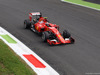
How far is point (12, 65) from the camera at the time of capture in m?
8.95

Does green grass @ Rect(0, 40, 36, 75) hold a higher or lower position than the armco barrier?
higher

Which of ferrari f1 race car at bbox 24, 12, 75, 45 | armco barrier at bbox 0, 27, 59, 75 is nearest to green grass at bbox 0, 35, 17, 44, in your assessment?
armco barrier at bbox 0, 27, 59, 75

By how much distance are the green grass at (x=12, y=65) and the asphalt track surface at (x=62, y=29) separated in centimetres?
151

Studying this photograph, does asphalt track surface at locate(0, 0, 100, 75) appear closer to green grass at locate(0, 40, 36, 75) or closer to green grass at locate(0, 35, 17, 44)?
green grass at locate(0, 35, 17, 44)

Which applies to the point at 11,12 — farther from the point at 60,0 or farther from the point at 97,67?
the point at 97,67

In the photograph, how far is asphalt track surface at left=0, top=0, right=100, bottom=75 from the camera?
1043cm

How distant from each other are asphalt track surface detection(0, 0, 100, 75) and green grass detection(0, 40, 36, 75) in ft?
4.96

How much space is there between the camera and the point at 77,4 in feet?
80.7

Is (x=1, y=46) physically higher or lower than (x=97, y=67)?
higher

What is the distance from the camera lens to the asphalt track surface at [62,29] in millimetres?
10430

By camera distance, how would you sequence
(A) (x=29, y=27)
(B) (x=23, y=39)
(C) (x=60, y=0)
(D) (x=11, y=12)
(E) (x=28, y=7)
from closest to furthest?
(B) (x=23, y=39) < (A) (x=29, y=27) < (D) (x=11, y=12) < (E) (x=28, y=7) < (C) (x=60, y=0)

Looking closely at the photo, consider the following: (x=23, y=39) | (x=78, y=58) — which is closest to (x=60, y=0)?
(x=23, y=39)

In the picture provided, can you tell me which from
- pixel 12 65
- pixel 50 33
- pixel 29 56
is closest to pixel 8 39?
pixel 50 33

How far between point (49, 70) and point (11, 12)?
11.7 meters
